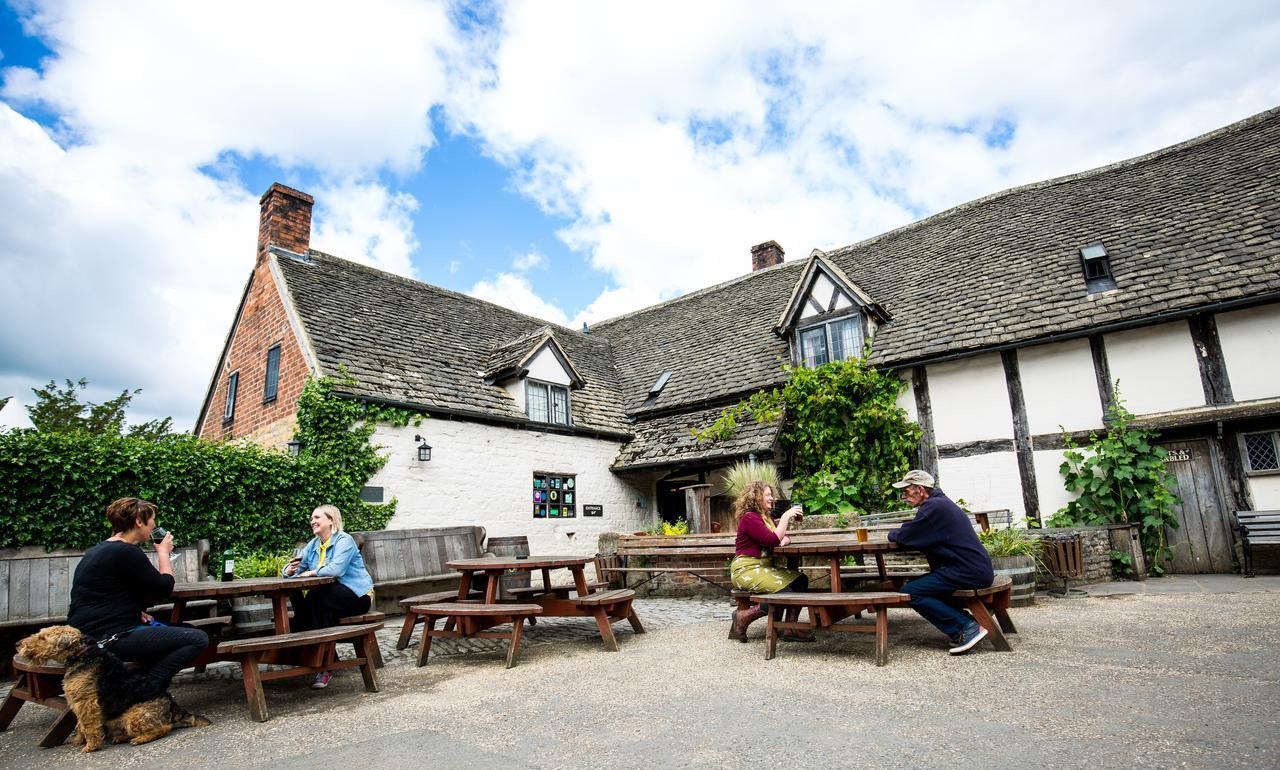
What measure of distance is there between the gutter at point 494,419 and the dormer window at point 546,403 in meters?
0.23

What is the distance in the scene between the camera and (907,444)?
1290 cm

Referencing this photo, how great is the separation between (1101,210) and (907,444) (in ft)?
22.2

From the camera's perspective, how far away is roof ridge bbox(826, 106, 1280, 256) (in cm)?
1437

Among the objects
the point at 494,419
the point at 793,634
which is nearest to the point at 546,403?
the point at 494,419

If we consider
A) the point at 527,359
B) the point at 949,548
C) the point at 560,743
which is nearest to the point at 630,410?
the point at 527,359

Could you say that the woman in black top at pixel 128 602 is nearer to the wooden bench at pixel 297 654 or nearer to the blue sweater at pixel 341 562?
the wooden bench at pixel 297 654

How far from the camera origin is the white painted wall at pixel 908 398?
1335 centimetres

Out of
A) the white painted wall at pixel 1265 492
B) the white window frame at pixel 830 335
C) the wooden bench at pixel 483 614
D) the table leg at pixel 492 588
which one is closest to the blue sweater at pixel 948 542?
the wooden bench at pixel 483 614

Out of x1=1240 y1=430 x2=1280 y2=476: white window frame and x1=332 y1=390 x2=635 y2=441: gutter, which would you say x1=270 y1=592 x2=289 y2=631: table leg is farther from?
x1=1240 y1=430 x2=1280 y2=476: white window frame

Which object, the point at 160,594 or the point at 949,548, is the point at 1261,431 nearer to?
the point at 949,548

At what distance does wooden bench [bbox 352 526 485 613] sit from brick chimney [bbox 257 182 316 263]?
8.31 metres

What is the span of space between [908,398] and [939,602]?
8399mm

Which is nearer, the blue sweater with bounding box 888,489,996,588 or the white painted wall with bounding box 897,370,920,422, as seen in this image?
the blue sweater with bounding box 888,489,996,588

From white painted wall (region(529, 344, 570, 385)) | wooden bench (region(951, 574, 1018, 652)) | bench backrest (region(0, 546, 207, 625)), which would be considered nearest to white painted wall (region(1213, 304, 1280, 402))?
wooden bench (region(951, 574, 1018, 652))
